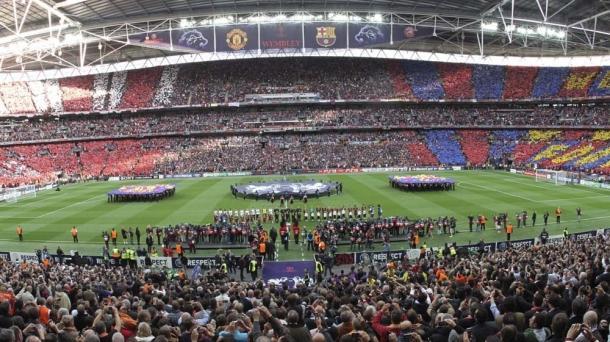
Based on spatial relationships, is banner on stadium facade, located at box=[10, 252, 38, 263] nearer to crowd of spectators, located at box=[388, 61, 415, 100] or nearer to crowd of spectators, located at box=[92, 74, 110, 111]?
crowd of spectators, located at box=[92, 74, 110, 111]

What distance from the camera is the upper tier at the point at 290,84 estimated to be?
248 feet

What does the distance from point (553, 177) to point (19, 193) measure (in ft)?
191

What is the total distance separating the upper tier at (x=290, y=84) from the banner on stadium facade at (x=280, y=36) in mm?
18743

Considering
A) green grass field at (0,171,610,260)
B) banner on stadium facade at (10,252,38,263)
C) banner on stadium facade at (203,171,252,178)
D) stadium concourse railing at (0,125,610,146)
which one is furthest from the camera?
stadium concourse railing at (0,125,610,146)

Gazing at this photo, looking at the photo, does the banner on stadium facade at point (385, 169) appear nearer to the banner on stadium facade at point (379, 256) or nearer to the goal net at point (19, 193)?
the goal net at point (19, 193)

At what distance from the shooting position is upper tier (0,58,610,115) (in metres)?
75.6

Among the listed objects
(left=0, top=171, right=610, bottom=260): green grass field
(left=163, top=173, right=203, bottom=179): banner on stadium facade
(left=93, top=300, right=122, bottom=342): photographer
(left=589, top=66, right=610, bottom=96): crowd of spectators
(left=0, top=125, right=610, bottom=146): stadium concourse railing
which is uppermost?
(left=589, top=66, right=610, bottom=96): crowd of spectators

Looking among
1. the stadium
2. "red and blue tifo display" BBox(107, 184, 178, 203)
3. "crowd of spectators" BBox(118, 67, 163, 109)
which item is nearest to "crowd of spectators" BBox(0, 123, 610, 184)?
the stadium

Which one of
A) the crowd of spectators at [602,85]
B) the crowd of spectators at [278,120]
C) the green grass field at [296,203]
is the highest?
the crowd of spectators at [602,85]

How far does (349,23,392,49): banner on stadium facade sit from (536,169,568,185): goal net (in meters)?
24.3

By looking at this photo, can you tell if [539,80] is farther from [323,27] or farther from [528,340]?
[528,340]

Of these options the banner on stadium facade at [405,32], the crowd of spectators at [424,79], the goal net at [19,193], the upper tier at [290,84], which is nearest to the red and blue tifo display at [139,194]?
the goal net at [19,193]

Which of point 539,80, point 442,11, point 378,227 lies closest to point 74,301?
point 378,227

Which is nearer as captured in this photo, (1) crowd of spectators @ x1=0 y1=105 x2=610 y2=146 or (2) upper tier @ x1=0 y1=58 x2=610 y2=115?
(1) crowd of spectators @ x1=0 y1=105 x2=610 y2=146
